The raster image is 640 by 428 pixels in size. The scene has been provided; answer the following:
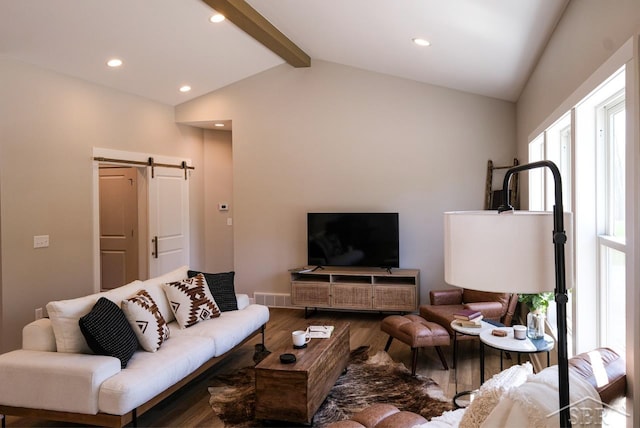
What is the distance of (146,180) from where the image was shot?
19.8ft

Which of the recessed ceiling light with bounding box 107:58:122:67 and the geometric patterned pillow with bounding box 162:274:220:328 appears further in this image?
the recessed ceiling light with bounding box 107:58:122:67

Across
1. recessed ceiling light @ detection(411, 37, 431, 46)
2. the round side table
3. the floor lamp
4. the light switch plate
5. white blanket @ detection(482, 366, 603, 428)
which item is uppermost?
recessed ceiling light @ detection(411, 37, 431, 46)

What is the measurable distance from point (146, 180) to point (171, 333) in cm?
296

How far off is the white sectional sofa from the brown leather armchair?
2.26 meters

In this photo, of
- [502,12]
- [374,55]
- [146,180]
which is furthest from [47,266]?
[502,12]

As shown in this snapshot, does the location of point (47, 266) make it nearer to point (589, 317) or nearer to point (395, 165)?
point (395, 165)

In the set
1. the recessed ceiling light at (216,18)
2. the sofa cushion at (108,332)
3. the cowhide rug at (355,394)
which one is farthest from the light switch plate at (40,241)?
the recessed ceiling light at (216,18)

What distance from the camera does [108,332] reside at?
2.92 meters

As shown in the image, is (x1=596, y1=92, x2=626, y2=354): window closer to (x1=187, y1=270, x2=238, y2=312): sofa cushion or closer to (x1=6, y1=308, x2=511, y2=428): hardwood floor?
(x1=6, y1=308, x2=511, y2=428): hardwood floor

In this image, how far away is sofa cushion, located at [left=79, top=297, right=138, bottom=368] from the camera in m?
2.85

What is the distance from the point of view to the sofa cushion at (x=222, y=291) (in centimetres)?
433

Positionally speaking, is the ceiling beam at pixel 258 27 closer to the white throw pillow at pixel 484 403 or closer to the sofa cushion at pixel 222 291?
the sofa cushion at pixel 222 291

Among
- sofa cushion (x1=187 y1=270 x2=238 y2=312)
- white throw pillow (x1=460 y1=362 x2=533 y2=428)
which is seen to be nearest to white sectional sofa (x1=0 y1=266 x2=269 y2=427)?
sofa cushion (x1=187 y1=270 x2=238 y2=312)

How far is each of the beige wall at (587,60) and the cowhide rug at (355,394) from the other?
5.91 ft
